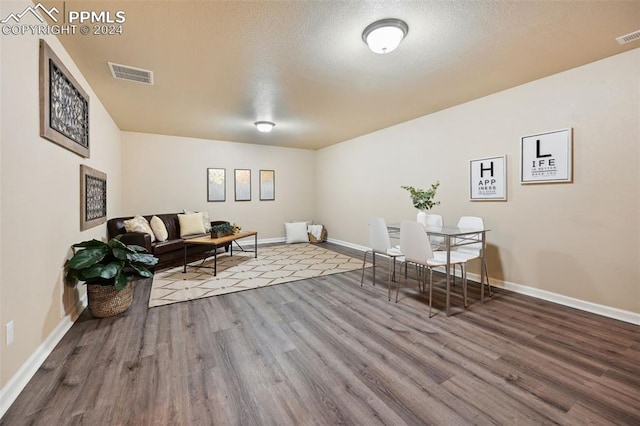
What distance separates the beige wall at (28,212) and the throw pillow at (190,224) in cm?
269

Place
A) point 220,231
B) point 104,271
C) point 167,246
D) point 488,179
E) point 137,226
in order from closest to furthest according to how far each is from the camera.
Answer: point 104,271, point 488,179, point 137,226, point 167,246, point 220,231

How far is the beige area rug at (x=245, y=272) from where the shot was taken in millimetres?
3399

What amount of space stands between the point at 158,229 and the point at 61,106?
2701 mm

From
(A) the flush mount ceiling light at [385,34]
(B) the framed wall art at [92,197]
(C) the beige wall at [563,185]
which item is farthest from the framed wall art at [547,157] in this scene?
(B) the framed wall art at [92,197]

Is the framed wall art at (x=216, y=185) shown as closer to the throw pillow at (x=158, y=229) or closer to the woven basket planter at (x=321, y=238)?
the throw pillow at (x=158, y=229)

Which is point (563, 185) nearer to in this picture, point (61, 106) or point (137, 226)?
point (61, 106)

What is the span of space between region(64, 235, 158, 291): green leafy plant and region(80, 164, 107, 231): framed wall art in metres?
0.60

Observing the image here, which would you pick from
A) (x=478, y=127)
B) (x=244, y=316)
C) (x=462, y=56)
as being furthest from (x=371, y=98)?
(x=244, y=316)

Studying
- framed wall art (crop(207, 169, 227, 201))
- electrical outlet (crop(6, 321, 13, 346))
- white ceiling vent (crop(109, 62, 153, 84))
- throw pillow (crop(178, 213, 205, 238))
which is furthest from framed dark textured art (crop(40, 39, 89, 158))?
framed wall art (crop(207, 169, 227, 201))

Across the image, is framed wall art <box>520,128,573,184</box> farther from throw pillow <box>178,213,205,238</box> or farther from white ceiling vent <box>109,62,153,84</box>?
throw pillow <box>178,213,205,238</box>

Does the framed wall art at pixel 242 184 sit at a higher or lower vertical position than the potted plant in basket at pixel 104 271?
higher

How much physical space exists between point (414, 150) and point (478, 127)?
1.07 m

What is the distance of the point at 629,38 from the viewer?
2271 mm

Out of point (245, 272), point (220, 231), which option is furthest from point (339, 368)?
point (220, 231)
